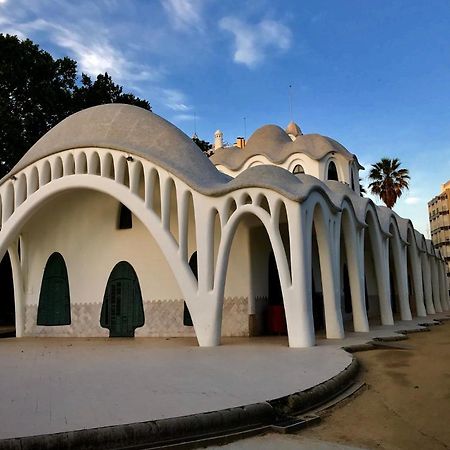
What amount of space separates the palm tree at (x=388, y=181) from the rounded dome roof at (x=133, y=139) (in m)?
25.6

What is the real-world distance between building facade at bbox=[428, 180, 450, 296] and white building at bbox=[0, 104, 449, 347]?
179ft

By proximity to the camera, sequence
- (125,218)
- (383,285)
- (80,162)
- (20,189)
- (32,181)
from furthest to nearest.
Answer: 1. (125,218)
2. (383,285)
3. (20,189)
4. (32,181)
5. (80,162)

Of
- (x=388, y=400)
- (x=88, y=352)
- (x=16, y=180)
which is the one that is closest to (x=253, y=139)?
(x=16, y=180)

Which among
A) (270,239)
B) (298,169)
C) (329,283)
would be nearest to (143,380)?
(270,239)

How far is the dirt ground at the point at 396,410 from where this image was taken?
15.5 ft

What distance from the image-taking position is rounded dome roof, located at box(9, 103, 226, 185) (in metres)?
13.4

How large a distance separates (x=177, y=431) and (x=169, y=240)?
8.23m

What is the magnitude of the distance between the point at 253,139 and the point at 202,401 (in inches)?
810

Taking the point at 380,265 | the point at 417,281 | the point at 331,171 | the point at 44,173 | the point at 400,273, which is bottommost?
the point at 417,281

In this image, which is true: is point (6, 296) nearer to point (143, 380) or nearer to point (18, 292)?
point (18, 292)

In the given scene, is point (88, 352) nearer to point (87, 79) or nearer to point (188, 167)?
point (188, 167)

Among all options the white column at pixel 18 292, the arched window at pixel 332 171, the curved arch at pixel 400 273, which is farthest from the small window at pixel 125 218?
the arched window at pixel 332 171

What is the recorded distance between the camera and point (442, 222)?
2749 inches

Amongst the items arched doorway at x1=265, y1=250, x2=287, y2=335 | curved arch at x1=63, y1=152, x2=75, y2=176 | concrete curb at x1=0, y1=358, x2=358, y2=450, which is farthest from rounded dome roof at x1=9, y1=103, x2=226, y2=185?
concrete curb at x1=0, y1=358, x2=358, y2=450
